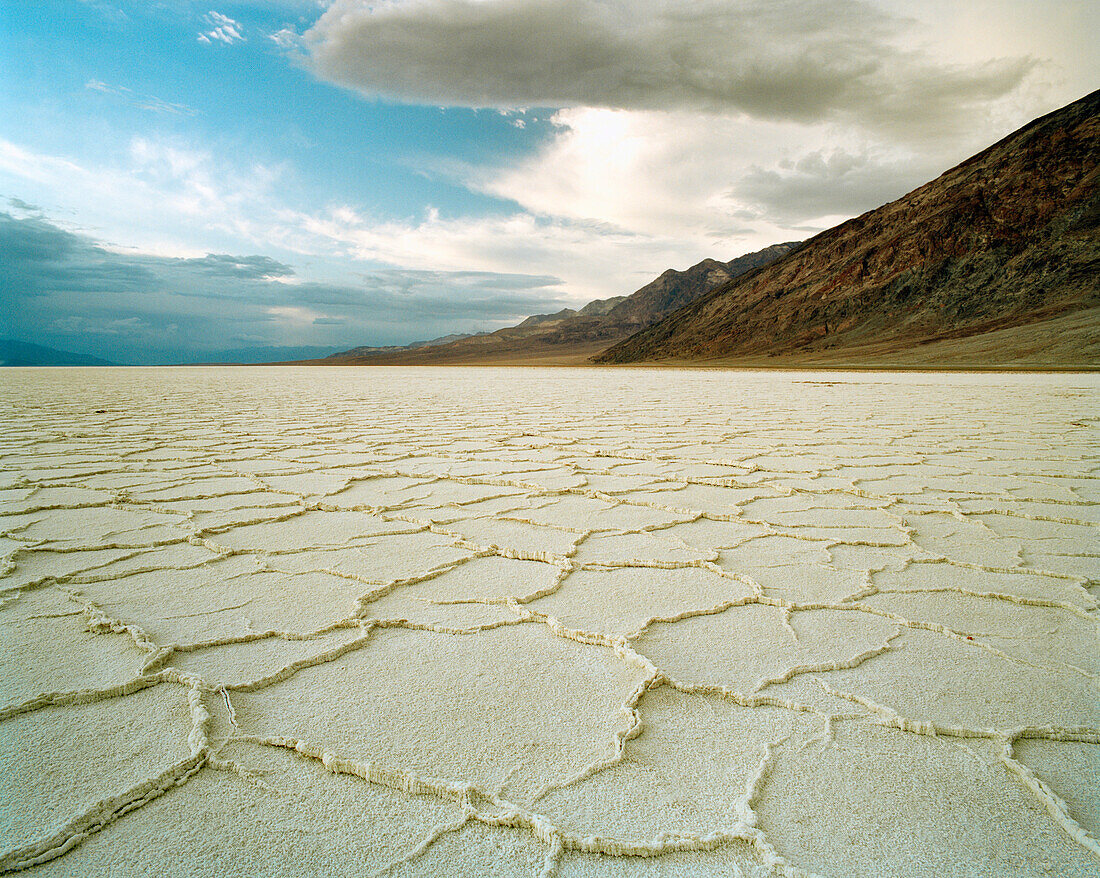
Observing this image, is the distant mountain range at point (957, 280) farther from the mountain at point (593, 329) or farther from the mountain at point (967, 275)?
the mountain at point (593, 329)

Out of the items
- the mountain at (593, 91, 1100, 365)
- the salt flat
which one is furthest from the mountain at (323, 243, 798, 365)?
the salt flat

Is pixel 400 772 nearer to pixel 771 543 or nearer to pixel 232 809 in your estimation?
pixel 232 809

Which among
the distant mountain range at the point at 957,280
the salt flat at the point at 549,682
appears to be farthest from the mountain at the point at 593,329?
the salt flat at the point at 549,682

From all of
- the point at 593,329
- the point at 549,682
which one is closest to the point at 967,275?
the point at 549,682

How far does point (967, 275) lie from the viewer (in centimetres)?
3212

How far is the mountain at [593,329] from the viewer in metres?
76.6

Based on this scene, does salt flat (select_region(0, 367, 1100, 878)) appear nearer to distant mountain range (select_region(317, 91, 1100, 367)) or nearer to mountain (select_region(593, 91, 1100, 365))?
distant mountain range (select_region(317, 91, 1100, 367))

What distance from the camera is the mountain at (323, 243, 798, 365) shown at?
76.6 meters

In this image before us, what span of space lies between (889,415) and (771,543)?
16.4 ft

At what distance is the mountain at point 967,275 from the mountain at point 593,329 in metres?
32.7

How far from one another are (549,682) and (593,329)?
8444cm

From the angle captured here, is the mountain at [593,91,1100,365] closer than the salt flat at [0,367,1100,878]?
No

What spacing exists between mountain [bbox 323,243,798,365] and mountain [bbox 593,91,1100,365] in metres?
32.7

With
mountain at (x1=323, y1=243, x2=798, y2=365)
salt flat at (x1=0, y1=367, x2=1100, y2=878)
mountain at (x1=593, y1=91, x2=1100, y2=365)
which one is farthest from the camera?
mountain at (x1=323, y1=243, x2=798, y2=365)
